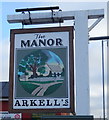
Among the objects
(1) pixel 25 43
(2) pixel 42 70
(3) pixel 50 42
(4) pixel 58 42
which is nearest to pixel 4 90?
(1) pixel 25 43

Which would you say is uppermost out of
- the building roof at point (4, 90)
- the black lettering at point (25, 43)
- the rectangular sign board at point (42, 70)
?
the black lettering at point (25, 43)

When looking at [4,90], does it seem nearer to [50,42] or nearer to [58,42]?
[50,42]

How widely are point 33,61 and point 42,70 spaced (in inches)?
16.0

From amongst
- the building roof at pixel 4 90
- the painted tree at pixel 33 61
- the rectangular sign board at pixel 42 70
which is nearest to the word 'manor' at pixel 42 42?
the rectangular sign board at pixel 42 70

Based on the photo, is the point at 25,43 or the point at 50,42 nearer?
the point at 50,42

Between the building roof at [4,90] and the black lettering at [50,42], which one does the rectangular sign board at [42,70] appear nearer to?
the black lettering at [50,42]

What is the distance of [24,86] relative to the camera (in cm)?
1119

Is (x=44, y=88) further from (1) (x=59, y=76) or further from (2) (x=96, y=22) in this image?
(2) (x=96, y=22)

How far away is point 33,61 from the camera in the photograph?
11.3 metres

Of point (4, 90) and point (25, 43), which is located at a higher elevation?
point (25, 43)

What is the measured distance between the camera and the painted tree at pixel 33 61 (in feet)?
36.9

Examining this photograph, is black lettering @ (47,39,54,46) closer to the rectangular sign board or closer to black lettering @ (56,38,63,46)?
the rectangular sign board

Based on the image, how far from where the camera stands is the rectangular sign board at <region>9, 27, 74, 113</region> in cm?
1089

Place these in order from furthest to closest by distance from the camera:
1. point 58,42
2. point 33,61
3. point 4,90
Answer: point 4,90
point 33,61
point 58,42
